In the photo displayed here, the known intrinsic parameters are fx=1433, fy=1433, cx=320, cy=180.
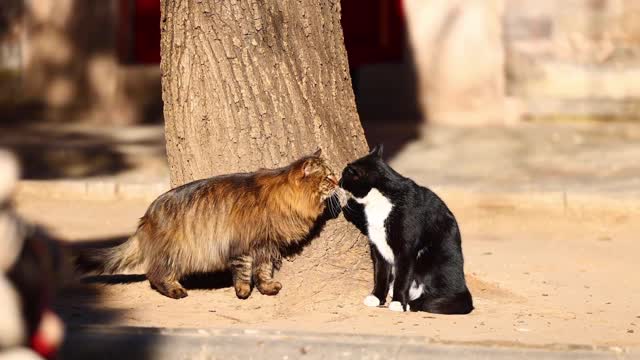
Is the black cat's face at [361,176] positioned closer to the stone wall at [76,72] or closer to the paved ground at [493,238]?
the paved ground at [493,238]

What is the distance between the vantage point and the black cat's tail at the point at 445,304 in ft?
23.3

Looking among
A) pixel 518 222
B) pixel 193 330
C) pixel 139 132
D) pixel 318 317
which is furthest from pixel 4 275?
pixel 139 132

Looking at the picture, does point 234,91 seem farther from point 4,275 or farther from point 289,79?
point 4,275

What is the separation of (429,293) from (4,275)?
11.6ft

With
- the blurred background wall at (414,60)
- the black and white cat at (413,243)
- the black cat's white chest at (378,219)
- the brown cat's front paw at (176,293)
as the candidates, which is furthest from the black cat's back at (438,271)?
the blurred background wall at (414,60)

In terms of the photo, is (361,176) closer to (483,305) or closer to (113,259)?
(483,305)

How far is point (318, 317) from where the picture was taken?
23.2 feet

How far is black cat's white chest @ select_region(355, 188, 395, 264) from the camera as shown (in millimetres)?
7109

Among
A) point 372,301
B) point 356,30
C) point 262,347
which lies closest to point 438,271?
point 372,301

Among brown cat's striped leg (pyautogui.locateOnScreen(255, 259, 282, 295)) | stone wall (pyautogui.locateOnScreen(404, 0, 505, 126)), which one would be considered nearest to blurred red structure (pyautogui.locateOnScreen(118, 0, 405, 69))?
stone wall (pyautogui.locateOnScreen(404, 0, 505, 126))

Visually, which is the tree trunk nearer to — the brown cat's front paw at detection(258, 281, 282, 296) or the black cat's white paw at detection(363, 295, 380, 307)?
the brown cat's front paw at detection(258, 281, 282, 296)

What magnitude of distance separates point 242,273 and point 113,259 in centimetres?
74

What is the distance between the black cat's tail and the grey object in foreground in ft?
2.85

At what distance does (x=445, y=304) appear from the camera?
279 inches
